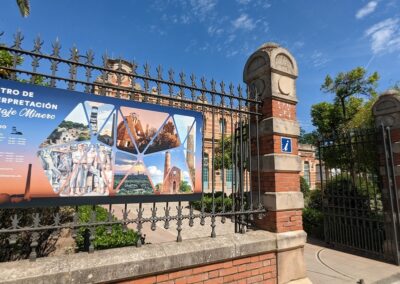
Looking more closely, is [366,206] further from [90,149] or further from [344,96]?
[344,96]

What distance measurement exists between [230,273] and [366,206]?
20.6ft

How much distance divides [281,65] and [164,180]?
3272 millimetres

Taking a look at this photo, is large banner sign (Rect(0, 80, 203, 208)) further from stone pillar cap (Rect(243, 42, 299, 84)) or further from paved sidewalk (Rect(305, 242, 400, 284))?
paved sidewalk (Rect(305, 242, 400, 284))

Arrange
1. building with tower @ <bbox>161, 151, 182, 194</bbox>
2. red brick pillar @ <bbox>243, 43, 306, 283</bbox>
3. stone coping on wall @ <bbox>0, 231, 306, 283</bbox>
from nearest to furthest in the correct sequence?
stone coping on wall @ <bbox>0, 231, 306, 283</bbox> < building with tower @ <bbox>161, 151, 182, 194</bbox> < red brick pillar @ <bbox>243, 43, 306, 283</bbox>

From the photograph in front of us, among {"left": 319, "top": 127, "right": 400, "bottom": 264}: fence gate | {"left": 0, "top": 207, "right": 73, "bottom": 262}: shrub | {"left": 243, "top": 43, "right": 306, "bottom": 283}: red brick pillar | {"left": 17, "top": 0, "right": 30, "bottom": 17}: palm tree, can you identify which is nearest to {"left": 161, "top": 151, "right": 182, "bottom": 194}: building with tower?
{"left": 243, "top": 43, "right": 306, "bottom": 283}: red brick pillar

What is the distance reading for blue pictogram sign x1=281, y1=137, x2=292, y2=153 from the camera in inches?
201

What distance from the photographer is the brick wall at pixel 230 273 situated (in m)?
3.70

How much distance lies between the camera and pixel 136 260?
3.42 meters

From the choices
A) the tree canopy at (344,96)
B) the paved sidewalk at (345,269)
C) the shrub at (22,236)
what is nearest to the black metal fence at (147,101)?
the shrub at (22,236)

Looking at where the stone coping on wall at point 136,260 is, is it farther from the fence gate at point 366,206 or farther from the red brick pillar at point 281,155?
the fence gate at point 366,206

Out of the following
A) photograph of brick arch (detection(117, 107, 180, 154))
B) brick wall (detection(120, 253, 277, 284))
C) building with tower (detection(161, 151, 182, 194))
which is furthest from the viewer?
building with tower (detection(161, 151, 182, 194))

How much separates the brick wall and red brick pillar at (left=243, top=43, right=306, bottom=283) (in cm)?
26

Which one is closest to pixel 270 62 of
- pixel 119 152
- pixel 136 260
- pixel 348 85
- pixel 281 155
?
pixel 281 155

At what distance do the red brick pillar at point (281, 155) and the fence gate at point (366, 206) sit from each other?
12.1ft
